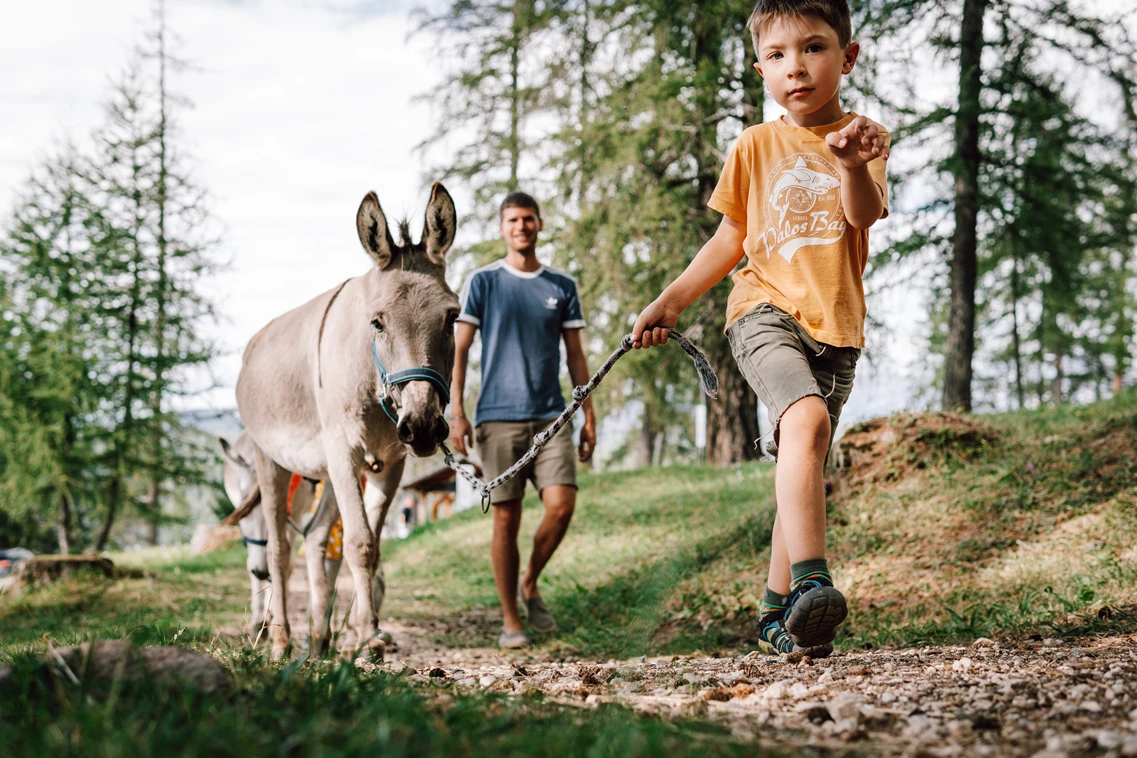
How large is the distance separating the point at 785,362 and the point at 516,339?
302 cm

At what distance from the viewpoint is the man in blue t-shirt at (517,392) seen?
592 centimetres

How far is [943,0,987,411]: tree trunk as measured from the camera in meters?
12.0

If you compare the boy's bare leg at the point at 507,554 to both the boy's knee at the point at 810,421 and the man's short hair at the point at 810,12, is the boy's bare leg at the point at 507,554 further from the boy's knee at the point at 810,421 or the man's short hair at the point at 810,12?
the man's short hair at the point at 810,12

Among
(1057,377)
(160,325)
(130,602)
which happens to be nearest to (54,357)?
(160,325)

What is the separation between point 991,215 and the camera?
13.6m

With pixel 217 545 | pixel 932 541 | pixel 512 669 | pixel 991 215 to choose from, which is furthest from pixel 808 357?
pixel 217 545

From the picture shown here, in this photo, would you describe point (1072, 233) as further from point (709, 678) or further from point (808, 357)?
point (709, 678)

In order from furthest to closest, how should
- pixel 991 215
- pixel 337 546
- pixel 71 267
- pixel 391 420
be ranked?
1. pixel 71 267
2. pixel 991 215
3. pixel 337 546
4. pixel 391 420

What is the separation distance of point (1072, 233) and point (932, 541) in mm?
10106

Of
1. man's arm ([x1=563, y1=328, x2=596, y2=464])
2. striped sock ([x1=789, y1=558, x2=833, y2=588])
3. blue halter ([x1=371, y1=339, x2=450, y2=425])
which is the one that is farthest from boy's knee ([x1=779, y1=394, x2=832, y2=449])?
man's arm ([x1=563, y1=328, x2=596, y2=464])

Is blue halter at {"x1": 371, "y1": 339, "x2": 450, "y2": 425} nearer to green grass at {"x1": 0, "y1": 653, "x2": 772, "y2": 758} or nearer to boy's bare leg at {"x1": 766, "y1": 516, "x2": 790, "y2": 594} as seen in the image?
boy's bare leg at {"x1": 766, "y1": 516, "x2": 790, "y2": 594}

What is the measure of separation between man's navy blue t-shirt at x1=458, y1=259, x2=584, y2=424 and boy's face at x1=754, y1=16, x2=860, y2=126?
9.65 ft

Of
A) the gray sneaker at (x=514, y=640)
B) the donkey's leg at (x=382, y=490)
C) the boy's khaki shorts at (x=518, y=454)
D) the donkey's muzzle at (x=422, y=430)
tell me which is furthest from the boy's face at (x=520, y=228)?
the gray sneaker at (x=514, y=640)

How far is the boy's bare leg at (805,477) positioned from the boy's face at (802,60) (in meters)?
1.13
